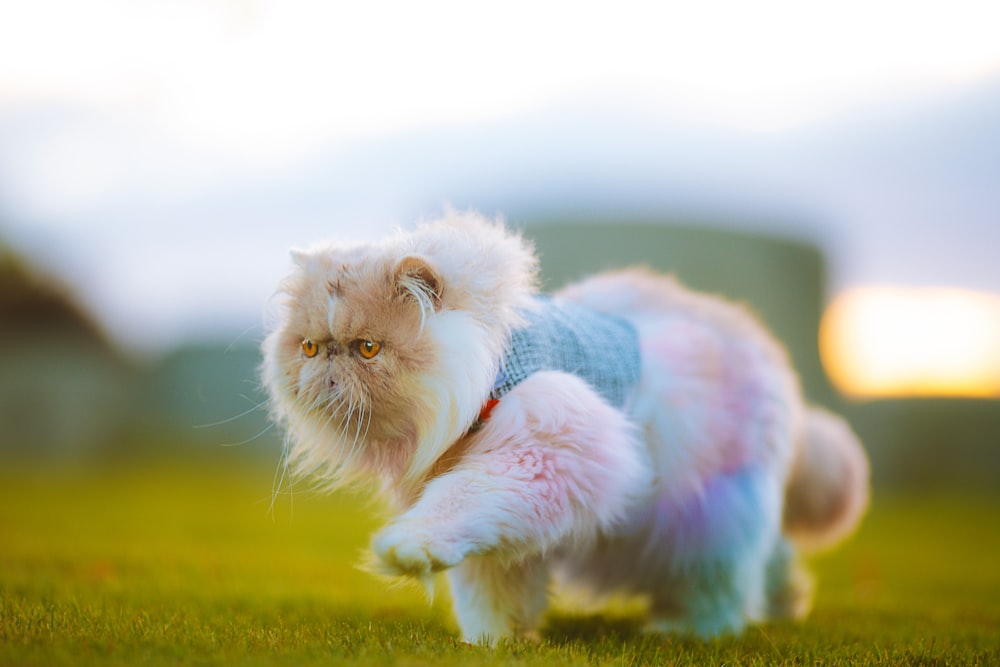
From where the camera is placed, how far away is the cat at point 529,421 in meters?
2.25

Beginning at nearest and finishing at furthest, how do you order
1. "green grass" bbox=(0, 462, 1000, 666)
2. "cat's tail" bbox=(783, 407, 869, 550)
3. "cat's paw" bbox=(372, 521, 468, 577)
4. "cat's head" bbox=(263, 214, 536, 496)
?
"cat's paw" bbox=(372, 521, 468, 577)
"green grass" bbox=(0, 462, 1000, 666)
"cat's head" bbox=(263, 214, 536, 496)
"cat's tail" bbox=(783, 407, 869, 550)

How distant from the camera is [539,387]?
7.72 ft

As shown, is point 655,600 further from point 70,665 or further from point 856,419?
point 856,419

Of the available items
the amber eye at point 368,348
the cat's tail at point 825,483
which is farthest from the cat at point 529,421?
the cat's tail at point 825,483

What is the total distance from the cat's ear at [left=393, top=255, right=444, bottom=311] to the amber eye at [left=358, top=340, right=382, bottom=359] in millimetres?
163

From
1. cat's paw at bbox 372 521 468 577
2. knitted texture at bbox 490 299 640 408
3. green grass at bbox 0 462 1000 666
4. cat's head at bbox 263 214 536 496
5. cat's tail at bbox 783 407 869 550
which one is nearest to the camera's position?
cat's paw at bbox 372 521 468 577

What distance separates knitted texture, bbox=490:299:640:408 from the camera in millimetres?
2457

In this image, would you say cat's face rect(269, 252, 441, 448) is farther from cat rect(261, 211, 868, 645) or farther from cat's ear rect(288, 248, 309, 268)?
cat's ear rect(288, 248, 309, 268)

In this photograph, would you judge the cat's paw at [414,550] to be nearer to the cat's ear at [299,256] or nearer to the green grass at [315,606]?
the green grass at [315,606]

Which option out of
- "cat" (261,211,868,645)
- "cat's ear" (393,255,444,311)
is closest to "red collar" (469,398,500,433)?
"cat" (261,211,868,645)

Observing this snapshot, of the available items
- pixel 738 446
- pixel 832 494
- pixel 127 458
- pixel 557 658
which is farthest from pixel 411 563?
pixel 127 458

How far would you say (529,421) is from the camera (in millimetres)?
2303

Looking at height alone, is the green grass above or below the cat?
below

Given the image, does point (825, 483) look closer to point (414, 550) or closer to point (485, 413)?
point (485, 413)
